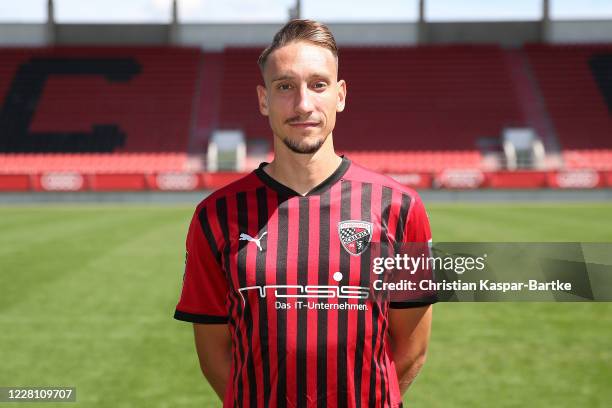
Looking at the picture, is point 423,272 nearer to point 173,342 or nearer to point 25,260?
point 173,342

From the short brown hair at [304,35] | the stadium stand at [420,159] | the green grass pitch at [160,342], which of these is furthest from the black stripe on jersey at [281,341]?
the stadium stand at [420,159]

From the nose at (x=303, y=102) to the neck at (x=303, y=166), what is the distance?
0.14 metres

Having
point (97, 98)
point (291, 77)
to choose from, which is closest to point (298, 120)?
point (291, 77)

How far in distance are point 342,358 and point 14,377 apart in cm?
371

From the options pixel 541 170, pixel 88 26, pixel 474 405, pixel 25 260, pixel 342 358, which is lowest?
pixel 474 405

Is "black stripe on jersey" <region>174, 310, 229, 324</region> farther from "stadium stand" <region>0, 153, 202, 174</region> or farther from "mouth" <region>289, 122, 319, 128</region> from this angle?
"stadium stand" <region>0, 153, 202, 174</region>

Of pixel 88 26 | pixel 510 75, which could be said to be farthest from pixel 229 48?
pixel 510 75

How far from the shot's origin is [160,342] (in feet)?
18.2

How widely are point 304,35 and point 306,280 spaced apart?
692mm

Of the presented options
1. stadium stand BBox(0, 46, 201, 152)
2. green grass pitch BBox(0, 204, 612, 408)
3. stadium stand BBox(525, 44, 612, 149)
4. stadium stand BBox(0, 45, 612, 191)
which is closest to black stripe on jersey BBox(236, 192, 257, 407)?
green grass pitch BBox(0, 204, 612, 408)

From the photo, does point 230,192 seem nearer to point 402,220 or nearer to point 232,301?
point 232,301

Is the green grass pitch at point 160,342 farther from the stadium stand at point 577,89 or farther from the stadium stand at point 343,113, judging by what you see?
the stadium stand at point 577,89

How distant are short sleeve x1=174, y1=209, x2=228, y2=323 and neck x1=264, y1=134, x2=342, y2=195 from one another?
28 cm

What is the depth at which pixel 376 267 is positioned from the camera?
190 centimetres
